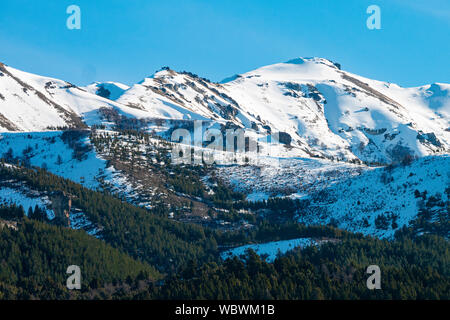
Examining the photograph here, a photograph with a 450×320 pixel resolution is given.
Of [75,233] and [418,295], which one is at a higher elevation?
[75,233]

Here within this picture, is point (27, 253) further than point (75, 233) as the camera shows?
No

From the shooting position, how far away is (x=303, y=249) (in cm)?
19838

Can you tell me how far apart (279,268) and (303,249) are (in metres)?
35.5

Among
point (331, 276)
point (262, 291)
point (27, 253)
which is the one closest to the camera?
point (262, 291)

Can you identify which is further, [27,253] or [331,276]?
[27,253]

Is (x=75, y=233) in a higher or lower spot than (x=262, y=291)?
higher

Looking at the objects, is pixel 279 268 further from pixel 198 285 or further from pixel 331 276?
pixel 198 285

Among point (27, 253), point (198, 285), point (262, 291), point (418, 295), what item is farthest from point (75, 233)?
point (418, 295)

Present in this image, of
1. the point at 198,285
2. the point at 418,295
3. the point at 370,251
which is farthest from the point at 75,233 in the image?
the point at 418,295
